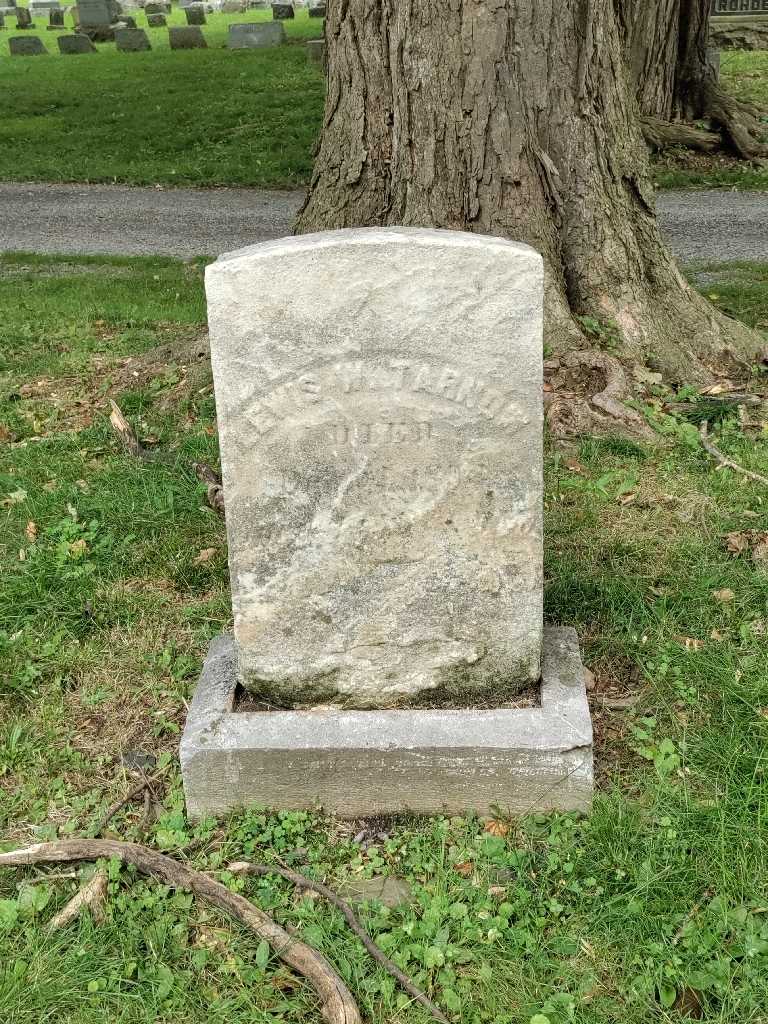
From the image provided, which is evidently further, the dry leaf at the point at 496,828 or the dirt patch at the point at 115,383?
the dirt patch at the point at 115,383

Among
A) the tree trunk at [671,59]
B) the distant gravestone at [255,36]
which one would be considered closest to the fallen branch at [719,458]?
the tree trunk at [671,59]

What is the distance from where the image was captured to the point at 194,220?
34.2ft

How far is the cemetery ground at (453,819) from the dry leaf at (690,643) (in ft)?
0.09

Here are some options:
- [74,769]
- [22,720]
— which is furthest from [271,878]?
[22,720]

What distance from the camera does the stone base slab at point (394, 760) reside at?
289 cm

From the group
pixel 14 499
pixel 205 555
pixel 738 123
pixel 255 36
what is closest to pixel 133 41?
pixel 255 36

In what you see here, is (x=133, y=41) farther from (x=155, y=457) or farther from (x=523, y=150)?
(x=155, y=457)

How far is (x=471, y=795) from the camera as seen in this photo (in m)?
2.95

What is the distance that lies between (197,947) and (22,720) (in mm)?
1130

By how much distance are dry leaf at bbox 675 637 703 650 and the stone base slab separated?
0.59m

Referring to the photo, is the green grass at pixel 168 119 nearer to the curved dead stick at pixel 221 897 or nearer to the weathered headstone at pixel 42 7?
the curved dead stick at pixel 221 897

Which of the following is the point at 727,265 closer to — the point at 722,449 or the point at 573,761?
the point at 722,449

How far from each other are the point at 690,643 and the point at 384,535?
1.19 m

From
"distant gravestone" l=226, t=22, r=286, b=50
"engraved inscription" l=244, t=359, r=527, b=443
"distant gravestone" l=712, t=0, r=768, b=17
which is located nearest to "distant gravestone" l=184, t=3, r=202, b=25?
"distant gravestone" l=226, t=22, r=286, b=50
